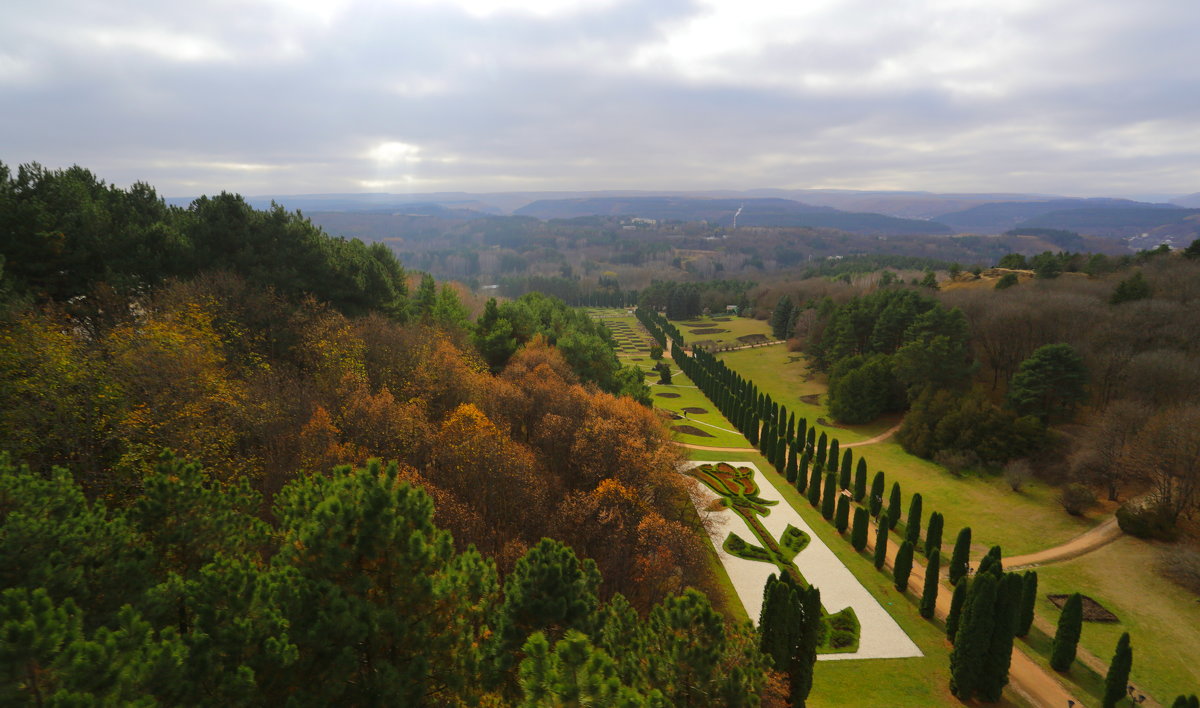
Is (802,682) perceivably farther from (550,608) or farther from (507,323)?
(507,323)

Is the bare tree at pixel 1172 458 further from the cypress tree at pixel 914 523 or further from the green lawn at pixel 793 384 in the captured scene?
the green lawn at pixel 793 384

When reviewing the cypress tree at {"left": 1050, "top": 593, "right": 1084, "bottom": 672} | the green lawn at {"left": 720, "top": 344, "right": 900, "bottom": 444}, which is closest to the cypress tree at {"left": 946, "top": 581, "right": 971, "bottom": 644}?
the cypress tree at {"left": 1050, "top": 593, "right": 1084, "bottom": 672}

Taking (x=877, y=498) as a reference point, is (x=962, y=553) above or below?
above

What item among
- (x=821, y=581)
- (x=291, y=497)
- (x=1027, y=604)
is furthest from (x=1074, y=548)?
(x=291, y=497)

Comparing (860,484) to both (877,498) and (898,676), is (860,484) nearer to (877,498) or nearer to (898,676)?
(877,498)

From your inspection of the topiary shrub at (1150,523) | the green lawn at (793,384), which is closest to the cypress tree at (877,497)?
the topiary shrub at (1150,523)

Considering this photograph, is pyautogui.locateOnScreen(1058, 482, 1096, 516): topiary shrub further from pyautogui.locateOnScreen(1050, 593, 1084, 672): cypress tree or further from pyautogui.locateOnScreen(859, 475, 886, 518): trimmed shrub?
pyautogui.locateOnScreen(1050, 593, 1084, 672): cypress tree
